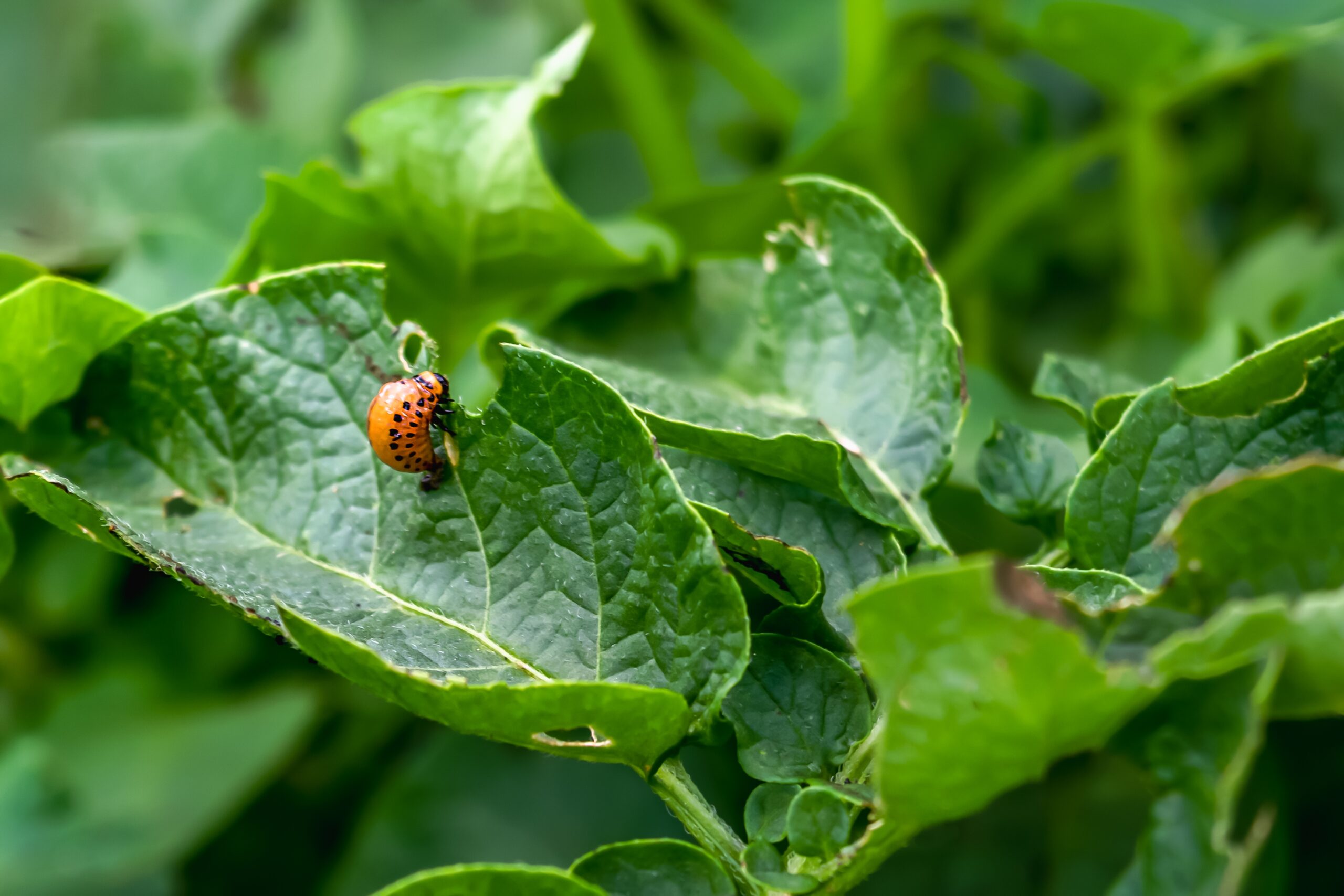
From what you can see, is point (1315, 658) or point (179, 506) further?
point (179, 506)

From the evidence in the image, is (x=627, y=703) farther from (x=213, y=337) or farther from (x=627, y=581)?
(x=213, y=337)

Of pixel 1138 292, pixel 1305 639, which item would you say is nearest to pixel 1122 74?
pixel 1138 292

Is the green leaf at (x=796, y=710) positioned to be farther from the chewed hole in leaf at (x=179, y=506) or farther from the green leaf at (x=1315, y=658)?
the chewed hole in leaf at (x=179, y=506)

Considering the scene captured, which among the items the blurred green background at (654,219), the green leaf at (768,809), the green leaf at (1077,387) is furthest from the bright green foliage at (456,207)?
the green leaf at (768,809)

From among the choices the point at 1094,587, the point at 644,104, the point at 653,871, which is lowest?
the point at 653,871

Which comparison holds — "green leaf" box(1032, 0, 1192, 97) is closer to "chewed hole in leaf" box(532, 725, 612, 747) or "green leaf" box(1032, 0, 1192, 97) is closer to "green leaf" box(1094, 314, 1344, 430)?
"green leaf" box(1094, 314, 1344, 430)

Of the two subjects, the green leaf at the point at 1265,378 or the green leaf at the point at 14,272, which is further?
the green leaf at the point at 14,272

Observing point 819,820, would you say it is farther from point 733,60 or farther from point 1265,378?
point 733,60

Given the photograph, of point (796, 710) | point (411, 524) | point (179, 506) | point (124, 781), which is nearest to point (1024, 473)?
point (796, 710)
